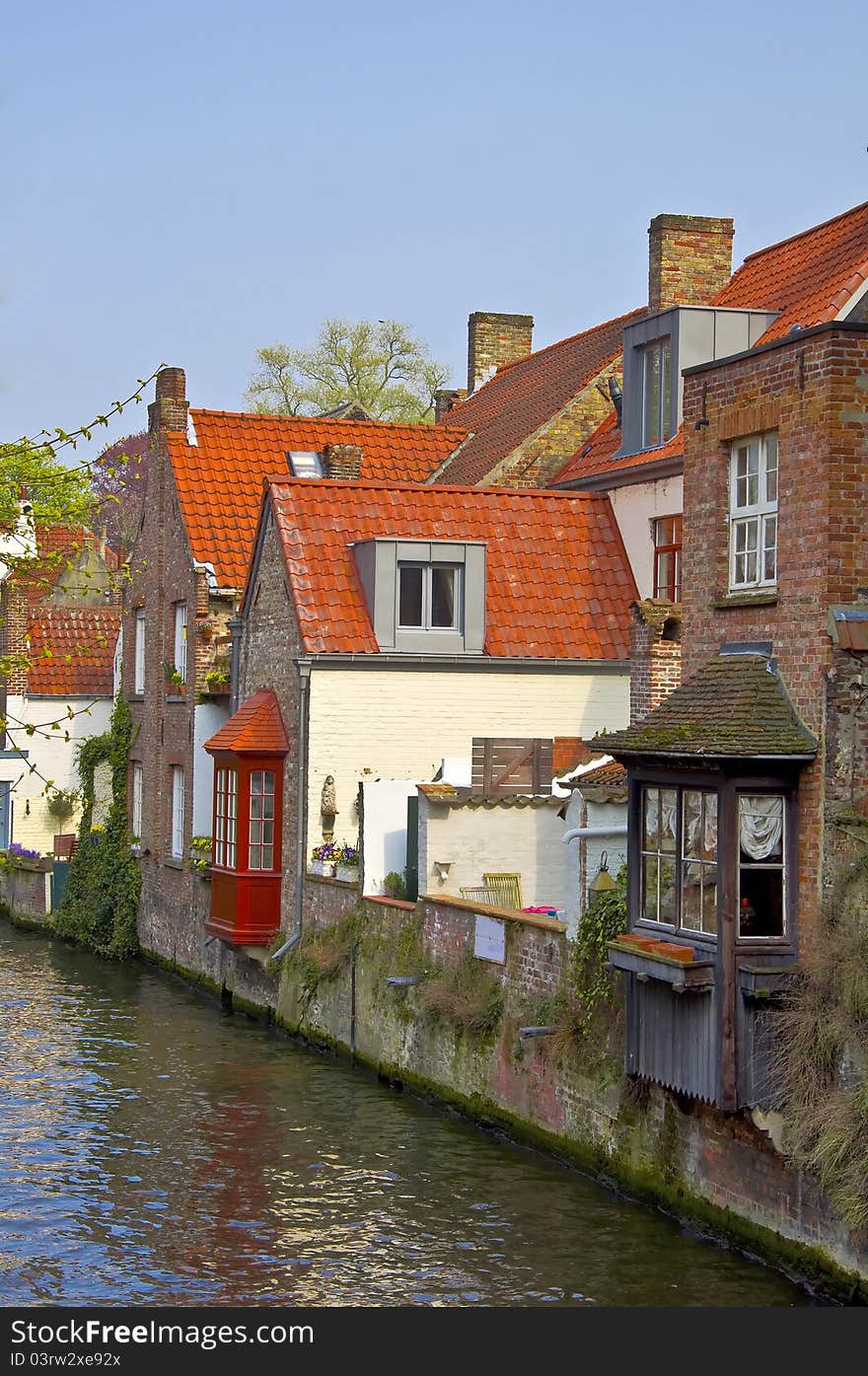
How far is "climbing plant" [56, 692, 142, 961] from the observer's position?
3469 cm

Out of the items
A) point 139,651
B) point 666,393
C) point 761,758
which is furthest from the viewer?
point 139,651

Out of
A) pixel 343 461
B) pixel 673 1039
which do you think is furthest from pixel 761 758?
pixel 343 461

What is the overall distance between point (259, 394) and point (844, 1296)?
158 feet

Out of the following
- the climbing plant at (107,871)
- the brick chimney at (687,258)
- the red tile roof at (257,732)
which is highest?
the brick chimney at (687,258)

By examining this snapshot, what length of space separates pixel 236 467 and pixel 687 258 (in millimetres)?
8595

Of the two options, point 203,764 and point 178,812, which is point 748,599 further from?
point 178,812

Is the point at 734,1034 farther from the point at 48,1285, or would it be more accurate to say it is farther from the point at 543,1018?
the point at 48,1285

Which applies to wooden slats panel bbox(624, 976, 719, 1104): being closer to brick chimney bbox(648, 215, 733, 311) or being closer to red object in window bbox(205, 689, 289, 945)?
red object in window bbox(205, 689, 289, 945)

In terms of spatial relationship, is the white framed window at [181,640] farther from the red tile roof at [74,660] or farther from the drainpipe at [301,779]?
the red tile roof at [74,660]

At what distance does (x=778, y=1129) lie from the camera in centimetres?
1402

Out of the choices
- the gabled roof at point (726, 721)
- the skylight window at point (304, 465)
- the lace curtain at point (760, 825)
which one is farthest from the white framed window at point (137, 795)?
the lace curtain at point (760, 825)

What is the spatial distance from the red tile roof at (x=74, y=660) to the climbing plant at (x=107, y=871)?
3.19m

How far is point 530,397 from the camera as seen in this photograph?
3528cm

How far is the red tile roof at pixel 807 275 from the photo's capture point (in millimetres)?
24141
